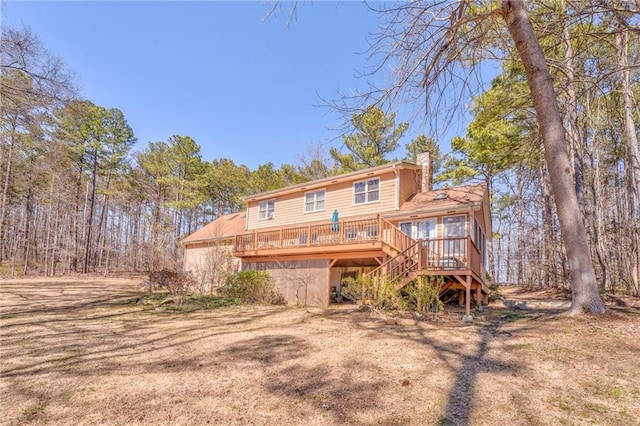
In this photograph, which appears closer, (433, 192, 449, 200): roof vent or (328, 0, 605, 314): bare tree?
(328, 0, 605, 314): bare tree

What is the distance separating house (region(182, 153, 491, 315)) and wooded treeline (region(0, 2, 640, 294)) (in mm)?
2724

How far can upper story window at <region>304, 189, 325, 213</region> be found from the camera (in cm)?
1566

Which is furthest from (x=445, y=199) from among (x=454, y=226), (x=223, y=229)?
(x=223, y=229)

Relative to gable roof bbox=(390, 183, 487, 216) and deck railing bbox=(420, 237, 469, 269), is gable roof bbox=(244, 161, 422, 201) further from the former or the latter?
deck railing bbox=(420, 237, 469, 269)

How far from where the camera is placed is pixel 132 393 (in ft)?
13.0

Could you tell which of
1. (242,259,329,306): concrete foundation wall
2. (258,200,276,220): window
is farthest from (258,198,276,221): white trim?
(242,259,329,306): concrete foundation wall

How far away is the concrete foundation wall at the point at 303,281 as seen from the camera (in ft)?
38.8

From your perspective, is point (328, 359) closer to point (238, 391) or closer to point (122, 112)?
point (238, 391)

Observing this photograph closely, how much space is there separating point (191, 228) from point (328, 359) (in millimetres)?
33234

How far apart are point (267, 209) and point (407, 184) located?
7.86m

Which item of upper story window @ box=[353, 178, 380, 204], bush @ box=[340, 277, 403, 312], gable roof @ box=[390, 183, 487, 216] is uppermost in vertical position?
upper story window @ box=[353, 178, 380, 204]

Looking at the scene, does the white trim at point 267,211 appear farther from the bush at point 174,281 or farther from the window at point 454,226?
the window at point 454,226

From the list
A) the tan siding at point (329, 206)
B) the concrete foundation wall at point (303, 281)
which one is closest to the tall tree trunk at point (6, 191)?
the concrete foundation wall at point (303, 281)

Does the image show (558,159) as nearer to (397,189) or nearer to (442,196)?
(442,196)
